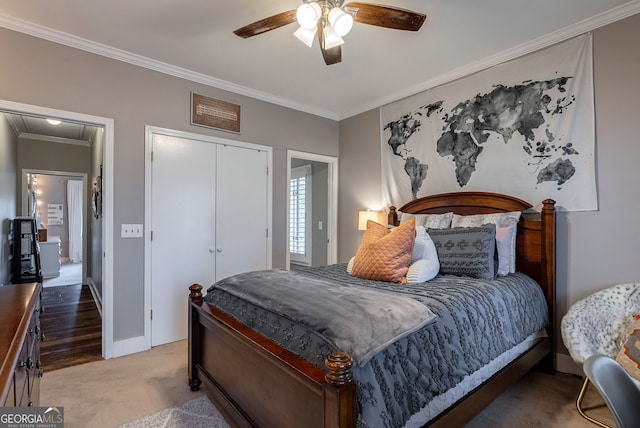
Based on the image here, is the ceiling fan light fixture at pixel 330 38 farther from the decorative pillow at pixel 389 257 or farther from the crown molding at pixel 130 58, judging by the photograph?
the crown molding at pixel 130 58

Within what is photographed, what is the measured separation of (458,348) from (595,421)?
3.78 feet

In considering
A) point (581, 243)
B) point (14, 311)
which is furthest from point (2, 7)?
point (581, 243)

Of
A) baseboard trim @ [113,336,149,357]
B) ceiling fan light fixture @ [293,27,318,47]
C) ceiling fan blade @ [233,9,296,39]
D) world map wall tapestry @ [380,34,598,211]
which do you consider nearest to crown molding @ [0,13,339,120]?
→ ceiling fan blade @ [233,9,296,39]

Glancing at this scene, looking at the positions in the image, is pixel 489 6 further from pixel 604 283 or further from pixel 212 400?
pixel 212 400

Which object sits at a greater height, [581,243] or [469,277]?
[581,243]

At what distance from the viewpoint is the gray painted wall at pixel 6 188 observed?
4.01 meters

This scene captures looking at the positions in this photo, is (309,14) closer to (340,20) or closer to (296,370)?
(340,20)

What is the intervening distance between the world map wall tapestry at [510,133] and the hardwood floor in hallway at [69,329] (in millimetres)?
3539

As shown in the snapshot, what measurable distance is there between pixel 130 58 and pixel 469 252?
3.37 meters

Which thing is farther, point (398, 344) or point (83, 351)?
point (83, 351)

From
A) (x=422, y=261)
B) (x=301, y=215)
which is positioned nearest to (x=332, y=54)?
(x=422, y=261)

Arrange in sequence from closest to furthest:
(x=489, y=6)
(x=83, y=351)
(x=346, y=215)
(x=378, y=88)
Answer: (x=489, y=6), (x=83, y=351), (x=378, y=88), (x=346, y=215)

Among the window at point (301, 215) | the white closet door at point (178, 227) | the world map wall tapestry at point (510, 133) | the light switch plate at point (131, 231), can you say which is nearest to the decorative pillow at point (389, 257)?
the world map wall tapestry at point (510, 133)

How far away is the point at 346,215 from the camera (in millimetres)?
4387
